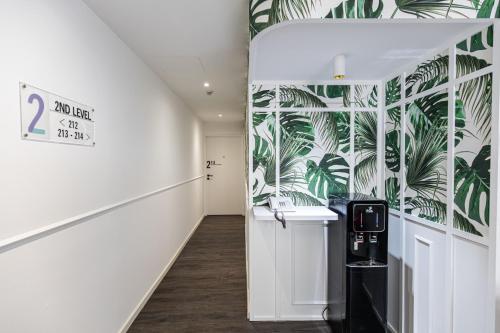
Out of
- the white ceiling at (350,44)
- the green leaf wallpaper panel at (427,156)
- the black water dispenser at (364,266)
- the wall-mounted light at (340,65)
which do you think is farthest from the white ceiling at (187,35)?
the black water dispenser at (364,266)

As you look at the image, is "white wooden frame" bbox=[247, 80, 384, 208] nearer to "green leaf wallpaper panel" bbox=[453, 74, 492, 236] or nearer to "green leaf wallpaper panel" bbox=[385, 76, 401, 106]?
"green leaf wallpaper panel" bbox=[385, 76, 401, 106]

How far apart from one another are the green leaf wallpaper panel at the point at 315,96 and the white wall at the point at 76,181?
1534 millimetres

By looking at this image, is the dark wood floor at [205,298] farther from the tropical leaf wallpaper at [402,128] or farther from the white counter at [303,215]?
the tropical leaf wallpaper at [402,128]

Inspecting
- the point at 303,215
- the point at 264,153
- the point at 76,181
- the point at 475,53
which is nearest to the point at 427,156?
the point at 475,53

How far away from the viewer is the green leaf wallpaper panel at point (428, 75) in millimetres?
1720

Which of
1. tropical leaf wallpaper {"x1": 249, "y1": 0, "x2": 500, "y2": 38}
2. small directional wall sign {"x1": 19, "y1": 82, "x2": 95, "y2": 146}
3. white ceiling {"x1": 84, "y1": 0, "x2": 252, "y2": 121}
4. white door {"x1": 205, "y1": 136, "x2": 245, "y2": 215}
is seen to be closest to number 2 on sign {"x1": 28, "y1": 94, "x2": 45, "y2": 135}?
small directional wall sign {"x1": 19, "y1": 82, "x2": 95, "y2": 146}

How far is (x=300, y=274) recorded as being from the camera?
98.5 inches

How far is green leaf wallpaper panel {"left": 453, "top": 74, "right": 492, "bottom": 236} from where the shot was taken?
4.66 feet

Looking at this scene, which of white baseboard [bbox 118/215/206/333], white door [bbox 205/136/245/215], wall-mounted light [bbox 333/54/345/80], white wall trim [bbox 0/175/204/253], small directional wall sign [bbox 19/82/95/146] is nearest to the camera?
white wall trim [bbox 0/175/204/253]

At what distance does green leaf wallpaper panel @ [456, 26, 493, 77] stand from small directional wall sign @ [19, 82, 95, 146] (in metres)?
2.41

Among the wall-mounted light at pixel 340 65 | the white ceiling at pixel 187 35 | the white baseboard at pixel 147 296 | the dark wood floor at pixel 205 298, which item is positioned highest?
the white ceiling at pixel 187 35

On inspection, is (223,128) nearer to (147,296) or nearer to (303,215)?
(147,296)

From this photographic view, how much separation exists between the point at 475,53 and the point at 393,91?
32.6 inches

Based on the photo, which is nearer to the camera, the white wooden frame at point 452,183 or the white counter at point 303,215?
the white wooden frame at point 452,183
